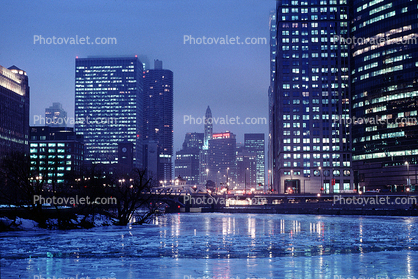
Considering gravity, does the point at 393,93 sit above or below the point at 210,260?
above

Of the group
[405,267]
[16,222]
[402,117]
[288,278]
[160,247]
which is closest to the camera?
[288,278]

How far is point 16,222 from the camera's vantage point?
162 ft

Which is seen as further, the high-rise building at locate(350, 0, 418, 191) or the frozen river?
the high-rise building at locate(350, 0, 418, 191)

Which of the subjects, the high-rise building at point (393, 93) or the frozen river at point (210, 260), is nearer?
the frozen river at point (210, 260)

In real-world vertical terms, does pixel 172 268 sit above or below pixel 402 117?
below

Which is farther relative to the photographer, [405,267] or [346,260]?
[346,260]

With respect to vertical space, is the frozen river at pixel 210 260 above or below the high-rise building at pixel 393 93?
below

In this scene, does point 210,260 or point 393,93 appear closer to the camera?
point 210,260

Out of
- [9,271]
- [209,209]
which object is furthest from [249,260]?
[209,209]

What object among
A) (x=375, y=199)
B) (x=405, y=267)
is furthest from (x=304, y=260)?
(x=375, y=199)

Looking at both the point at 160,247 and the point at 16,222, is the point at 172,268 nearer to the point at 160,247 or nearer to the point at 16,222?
the point at 160,247

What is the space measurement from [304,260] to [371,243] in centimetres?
1227

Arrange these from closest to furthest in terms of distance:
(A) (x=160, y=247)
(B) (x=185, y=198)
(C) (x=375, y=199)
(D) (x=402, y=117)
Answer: (A) (x=160, y=247) < (C) (x=375, y=199) < (B) (x=185, y=198) < (D) (x=402, y=117)

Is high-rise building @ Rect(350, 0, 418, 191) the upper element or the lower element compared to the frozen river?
upper
